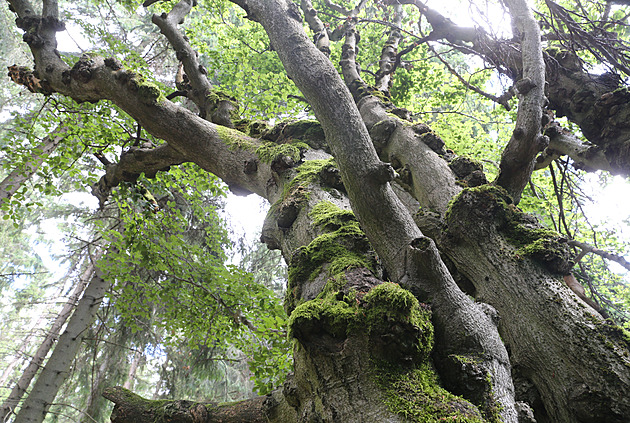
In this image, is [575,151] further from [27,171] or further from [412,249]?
[27,171]

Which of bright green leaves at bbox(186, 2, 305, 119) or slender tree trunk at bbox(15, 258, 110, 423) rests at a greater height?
bright green leaves at bbox(186, 2, 305, 119)

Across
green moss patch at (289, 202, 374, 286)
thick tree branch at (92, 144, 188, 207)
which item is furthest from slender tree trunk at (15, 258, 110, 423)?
green moss patch at (289, 202, 374, 286)

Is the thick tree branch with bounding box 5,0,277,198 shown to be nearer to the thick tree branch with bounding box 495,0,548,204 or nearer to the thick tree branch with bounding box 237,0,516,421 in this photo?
the thick tree branch with bounding box 237,0,516,421

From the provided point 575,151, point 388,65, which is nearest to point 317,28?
point 388,65

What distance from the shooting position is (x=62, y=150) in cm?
500

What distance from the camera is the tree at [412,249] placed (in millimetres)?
1396

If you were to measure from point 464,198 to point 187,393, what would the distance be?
9.58 meters

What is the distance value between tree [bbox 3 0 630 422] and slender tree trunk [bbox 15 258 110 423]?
373cm

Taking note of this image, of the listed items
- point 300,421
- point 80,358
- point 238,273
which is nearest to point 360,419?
point 300,421

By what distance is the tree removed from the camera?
1396 mm

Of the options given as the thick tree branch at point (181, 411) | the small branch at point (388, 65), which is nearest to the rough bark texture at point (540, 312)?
the thick tree branch at point (181, 411)

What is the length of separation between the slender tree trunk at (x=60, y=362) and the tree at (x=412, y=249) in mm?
3735

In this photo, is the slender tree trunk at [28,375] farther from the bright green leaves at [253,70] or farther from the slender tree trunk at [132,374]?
the bright green leaves at [253,70]

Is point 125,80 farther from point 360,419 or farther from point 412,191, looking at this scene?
point 360,419
